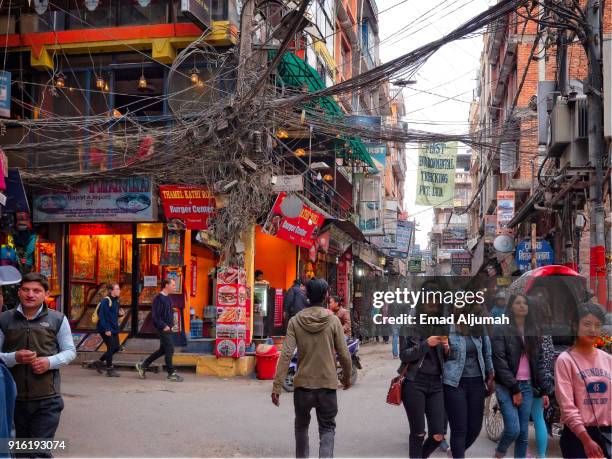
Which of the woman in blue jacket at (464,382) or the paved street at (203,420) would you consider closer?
the woman in blue jacket at (464,382)

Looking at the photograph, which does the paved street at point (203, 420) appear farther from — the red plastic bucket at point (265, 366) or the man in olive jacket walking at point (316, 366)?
the man in olive jacket walking at point (316, 366)

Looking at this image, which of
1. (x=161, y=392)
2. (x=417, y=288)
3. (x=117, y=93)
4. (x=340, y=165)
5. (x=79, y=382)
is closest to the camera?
(x=417, y=288)

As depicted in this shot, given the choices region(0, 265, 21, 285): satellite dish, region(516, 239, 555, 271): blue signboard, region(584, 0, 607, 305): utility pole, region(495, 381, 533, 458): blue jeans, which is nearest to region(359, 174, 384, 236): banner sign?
region(516, 239, 555, 271): blue signboard

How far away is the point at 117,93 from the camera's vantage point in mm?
17438

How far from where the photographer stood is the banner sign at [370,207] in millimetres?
30922

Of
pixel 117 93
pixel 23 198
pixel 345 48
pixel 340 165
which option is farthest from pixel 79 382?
pixel 345 48

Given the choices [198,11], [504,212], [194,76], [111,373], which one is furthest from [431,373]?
[504,212]

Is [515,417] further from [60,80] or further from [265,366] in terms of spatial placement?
[60,80]

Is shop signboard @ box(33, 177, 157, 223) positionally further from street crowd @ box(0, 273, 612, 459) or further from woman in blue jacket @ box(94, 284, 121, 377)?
street crowd @ box(0, 273, 612, 459)

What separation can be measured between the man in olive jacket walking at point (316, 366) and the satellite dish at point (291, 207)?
9.41 m

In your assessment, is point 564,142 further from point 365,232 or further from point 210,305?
point 365,232

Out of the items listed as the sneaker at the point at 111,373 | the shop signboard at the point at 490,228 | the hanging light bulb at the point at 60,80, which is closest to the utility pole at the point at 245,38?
the hanging light bulb at the point at 60,80

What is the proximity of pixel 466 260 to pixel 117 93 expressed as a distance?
40.1m

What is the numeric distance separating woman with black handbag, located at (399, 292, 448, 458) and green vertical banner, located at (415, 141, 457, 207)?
21.2 metres
